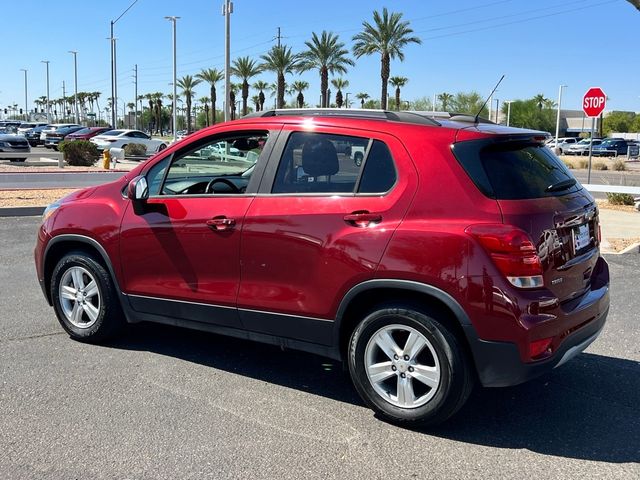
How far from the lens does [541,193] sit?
367cm

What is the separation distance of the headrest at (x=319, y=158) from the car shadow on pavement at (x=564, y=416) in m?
1.71

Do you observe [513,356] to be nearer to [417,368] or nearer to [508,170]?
[417,368]

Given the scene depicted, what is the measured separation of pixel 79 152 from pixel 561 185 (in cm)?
2648

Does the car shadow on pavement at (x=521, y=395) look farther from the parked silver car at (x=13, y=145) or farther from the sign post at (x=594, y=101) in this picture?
the parked silver car at (x=13, y=145)

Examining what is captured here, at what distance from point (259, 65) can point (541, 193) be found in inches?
2092

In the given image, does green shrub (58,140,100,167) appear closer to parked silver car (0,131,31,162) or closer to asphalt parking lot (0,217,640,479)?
parked silver car (0,131,31,162)

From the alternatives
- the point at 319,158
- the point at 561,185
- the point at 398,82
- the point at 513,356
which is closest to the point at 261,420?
the point at 513,356

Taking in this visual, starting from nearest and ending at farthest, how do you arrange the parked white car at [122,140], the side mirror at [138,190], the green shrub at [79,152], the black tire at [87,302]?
the side mirror at [138,190] < the black tire at [87,302] < the green shrub at [79,152] < the parked white car at [122,140]

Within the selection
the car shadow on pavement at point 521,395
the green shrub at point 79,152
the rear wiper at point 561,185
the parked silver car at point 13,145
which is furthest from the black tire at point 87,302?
the parked silver car at point 13,145

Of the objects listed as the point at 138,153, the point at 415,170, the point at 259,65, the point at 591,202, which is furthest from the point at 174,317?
the point at 259,65

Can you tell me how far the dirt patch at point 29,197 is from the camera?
13.6 metres

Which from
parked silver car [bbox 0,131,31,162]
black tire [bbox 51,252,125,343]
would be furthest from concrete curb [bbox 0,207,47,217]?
parked silver car [bbox 0,131,31,162]

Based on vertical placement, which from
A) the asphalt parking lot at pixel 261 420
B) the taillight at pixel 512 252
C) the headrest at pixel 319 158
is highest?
the headrest at pixel 319 158

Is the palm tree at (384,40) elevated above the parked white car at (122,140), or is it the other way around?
the palm tree at (384,40)
